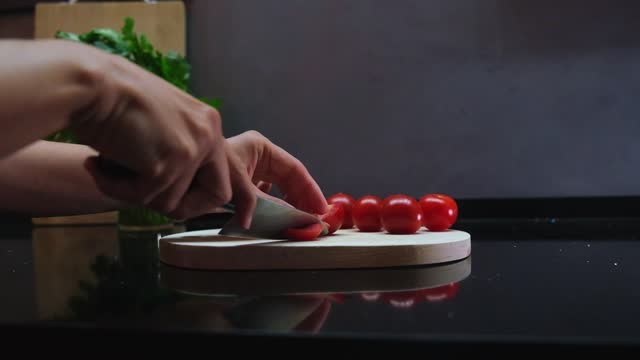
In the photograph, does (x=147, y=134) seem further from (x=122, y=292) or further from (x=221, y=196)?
(x=122, y=292)

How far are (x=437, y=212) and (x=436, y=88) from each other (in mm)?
750

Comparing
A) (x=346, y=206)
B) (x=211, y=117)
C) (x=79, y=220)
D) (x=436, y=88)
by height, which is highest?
(x=211, y=117)

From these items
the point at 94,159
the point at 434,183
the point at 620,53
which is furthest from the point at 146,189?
the point at 620,53

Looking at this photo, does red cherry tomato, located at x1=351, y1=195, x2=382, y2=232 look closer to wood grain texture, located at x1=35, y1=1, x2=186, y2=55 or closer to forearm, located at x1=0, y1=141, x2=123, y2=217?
forearm, located at x1=0, y1=141, x2=123, y2=217

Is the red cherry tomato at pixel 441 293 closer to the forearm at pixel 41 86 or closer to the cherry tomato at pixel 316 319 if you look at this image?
the cherry tomato at pixel 316 319

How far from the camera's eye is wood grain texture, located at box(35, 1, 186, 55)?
1715mm

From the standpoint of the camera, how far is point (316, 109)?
170 cm

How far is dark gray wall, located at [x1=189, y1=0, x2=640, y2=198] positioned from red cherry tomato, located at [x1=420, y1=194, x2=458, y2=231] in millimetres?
640

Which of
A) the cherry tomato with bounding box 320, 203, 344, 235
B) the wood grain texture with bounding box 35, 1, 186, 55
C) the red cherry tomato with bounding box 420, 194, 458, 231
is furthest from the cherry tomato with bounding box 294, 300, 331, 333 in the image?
the wood grain texture with bounding box 35, 1, 186, 55

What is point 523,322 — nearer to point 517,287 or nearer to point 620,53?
point 517,287

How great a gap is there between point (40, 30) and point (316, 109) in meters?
0.90

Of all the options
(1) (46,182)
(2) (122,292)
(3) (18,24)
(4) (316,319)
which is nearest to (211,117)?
(4) (316,319)

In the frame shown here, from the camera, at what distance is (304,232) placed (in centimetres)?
77

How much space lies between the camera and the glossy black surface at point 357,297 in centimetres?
45
